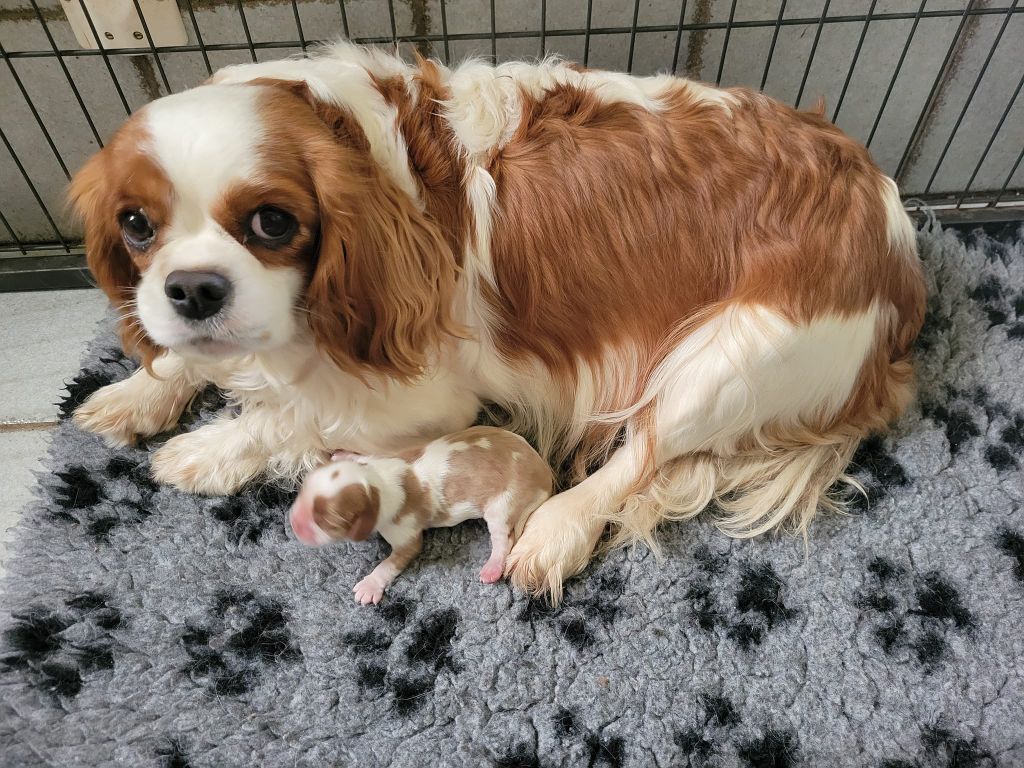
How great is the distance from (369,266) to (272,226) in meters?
0.16

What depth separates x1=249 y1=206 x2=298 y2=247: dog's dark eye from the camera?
3.68ft

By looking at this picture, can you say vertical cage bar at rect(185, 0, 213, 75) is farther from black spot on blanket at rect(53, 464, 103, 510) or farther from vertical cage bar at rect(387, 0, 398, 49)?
black spot on blanket at rect(53, 464, 103, 510)

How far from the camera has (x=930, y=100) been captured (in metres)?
2.04

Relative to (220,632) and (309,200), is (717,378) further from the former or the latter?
(220,632)

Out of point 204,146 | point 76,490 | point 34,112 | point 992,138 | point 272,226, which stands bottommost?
point 76,490

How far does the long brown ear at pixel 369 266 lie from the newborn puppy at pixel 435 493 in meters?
0.19

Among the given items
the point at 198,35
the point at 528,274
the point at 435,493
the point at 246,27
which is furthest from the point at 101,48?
the point at 435,493

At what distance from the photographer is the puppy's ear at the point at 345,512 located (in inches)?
50.4

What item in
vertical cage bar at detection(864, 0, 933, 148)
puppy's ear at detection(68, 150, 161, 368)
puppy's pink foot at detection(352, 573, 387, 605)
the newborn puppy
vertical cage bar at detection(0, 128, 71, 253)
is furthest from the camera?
vertical cage bar at detection(0, 128, 71, 253)

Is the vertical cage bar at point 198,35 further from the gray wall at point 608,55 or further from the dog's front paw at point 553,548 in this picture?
the dog's front paw at point 553,548

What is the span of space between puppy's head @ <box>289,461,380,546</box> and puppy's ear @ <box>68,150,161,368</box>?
1.39 ft

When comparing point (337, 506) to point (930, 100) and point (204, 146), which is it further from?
point (930, 100)

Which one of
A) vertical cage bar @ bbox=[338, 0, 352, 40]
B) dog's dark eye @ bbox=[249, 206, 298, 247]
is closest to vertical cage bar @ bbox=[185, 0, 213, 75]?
vertical cage bar @ bbox=[338, 0, 352, 40]

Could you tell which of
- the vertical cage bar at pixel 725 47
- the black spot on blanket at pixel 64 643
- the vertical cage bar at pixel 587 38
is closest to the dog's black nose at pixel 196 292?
the black spot on blanket at pixel 64 643
